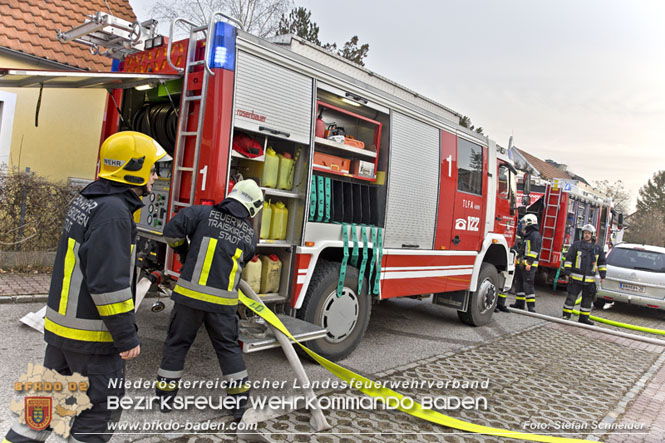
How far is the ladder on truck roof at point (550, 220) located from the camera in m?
12.5

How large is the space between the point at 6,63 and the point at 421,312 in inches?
319

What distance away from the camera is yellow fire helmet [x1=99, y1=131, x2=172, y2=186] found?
2336 millimetres

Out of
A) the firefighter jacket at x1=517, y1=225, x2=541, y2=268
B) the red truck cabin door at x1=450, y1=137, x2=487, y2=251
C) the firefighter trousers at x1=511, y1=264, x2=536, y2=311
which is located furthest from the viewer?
the firefighter jacket at x1=517, y1=225, x2=541, y2=268

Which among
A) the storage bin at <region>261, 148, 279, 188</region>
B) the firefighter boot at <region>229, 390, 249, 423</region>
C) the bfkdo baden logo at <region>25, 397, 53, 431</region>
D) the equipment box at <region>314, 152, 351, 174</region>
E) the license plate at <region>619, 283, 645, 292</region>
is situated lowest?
the firefighter boot at <region>229, 390, 249, 423</region>

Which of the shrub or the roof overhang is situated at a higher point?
the roof overhang

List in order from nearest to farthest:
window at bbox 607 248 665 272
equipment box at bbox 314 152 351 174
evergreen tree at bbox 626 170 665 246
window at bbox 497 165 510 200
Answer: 1. equipment box at bbox 314 152 351 174
2. window at bbox 497 165 510 200
3. window at bbox 607 248 665 272
4. evergreen tree at bbox 626 170 665 246

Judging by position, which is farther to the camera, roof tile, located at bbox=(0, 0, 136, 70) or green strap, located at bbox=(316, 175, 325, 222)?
roof tile, located at bbox=(0, 0, 136, 70)

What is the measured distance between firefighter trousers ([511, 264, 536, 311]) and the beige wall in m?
8.65

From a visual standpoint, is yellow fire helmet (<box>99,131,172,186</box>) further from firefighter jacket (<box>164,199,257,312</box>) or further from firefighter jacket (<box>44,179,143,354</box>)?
firefighter jacket (<box>164,199,257,312</box>)

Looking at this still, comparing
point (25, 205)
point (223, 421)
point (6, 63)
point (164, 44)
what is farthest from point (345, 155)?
point (6, 63)

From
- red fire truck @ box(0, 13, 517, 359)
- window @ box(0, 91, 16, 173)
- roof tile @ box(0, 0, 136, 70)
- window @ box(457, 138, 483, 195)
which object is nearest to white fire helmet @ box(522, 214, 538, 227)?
window @ box(457, 138, 483, 195)

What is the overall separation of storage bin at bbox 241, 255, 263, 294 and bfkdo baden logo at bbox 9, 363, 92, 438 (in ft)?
6.72

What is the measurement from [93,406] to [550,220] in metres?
12.5

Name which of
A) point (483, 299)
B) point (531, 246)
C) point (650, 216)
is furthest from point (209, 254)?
point (650, 216)
